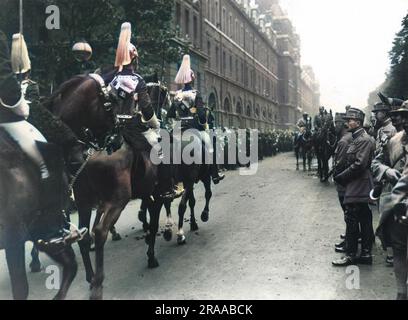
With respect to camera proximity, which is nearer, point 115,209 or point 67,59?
point 115,209

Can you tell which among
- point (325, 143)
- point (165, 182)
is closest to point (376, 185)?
point (165, 182)

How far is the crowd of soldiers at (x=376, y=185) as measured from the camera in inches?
162

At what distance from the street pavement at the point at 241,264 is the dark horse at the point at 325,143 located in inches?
179

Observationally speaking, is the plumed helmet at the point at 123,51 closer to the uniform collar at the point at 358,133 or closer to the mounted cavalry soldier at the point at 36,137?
the mounted cavalry soldier at the point at 36,137

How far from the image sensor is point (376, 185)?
14.7 ft

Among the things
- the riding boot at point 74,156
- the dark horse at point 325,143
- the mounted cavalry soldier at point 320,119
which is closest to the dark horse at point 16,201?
the riding boot at point 74,156

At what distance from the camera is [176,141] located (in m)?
7.34

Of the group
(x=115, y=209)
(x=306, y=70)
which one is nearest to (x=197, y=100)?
(x=115, y=209)

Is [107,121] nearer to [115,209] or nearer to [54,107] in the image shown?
[54,107]

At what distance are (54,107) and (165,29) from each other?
12331 mm

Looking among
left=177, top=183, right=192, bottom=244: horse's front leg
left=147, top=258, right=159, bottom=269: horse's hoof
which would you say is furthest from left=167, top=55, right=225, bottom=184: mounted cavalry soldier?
left=147, top=258, right=159, bottom=269: horse's hoof

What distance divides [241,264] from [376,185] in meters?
2.11

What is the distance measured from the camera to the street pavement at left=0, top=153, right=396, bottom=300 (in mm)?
4715

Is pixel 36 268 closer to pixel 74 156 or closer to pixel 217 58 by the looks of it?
pixel 74 156
